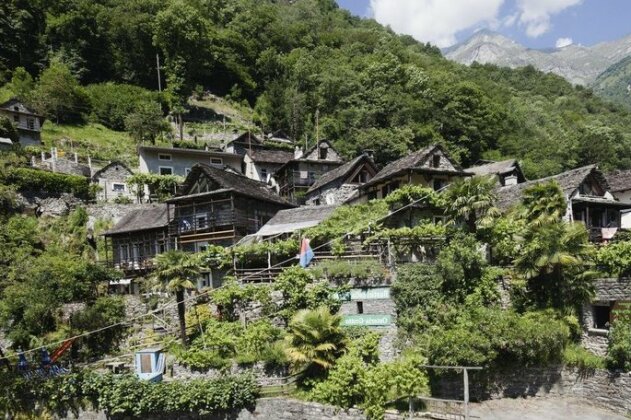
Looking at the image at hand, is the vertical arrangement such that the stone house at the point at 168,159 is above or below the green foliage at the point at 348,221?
above

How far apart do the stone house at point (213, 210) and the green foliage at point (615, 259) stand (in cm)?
2405

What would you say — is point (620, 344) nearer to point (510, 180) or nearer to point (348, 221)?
point (348, 221)

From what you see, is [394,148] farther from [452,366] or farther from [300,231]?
[452,366]

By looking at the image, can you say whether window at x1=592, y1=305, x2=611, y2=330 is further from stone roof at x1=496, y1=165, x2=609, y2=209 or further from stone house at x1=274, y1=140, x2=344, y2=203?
stone house at x1=274, y1=140, x2=344, y2=203

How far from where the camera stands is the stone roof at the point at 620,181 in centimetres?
4182

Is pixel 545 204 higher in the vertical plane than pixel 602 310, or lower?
higher

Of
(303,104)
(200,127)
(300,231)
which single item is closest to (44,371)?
(300,231)

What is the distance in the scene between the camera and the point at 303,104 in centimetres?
8331

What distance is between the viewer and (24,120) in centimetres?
5925

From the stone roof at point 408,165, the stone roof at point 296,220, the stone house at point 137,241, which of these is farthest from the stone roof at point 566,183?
the stone house at point 137,241

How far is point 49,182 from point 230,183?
2015 cm

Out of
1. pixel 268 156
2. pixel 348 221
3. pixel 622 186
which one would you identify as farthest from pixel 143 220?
pixel 622 186

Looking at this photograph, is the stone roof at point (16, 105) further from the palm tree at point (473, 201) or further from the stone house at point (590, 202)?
the stone house at point (590, 202)

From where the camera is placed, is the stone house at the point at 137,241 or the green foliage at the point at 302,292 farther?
the stone house at the point at 137,241
